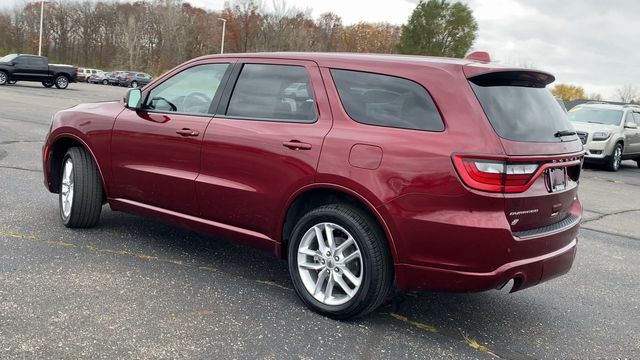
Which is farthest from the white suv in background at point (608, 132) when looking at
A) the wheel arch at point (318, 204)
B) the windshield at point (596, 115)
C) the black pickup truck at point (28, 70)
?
the black pickup truck at point (28, 70)

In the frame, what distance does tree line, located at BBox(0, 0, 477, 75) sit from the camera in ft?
229

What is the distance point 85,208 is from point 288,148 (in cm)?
233

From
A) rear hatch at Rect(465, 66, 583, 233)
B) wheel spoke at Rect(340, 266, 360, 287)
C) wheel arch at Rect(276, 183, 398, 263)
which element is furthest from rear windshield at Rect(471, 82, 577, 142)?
wheel spoke at Rect(340, 266, 360, 287)

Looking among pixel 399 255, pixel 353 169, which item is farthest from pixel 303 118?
pixel 399 255

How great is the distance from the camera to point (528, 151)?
11.1 ft

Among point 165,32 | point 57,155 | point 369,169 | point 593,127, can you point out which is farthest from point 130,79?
point 369,169

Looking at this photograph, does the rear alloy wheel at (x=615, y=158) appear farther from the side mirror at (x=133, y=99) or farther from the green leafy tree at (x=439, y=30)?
the green leafy tree at (x=439, y=30)

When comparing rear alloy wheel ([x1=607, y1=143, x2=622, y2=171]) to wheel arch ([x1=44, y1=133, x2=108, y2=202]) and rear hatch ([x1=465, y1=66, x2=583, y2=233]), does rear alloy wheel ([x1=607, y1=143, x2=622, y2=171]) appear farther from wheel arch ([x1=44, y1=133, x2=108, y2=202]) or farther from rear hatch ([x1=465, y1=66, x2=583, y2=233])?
wheel arch ([x1=44, y1=133, x2=108, y2=202])

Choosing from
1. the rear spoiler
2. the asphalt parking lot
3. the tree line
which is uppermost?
the tree line

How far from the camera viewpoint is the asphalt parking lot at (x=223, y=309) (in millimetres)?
3311

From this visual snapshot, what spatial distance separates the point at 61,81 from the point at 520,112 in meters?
34.9

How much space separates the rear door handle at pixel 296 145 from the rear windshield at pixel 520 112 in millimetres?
1071

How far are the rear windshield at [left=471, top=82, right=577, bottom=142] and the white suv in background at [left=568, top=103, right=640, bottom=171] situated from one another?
11.9 metres

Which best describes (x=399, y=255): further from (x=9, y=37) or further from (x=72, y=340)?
(x=9, y=37)
